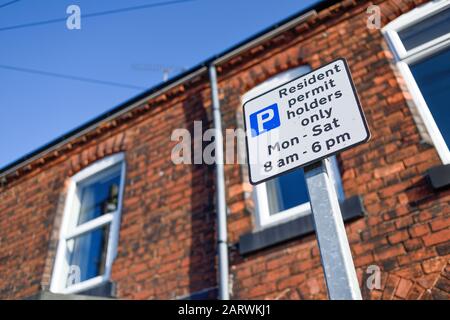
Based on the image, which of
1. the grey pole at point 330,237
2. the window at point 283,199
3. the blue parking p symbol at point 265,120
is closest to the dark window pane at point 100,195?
the window at point 283,199

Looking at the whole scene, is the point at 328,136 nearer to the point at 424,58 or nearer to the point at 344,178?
the point at 344,178

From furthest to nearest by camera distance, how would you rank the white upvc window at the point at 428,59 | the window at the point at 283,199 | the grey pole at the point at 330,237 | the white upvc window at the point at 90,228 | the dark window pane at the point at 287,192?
the white upvc window at the point at 90,228 → the dark window pane at the point at 287,192 → the window at the point at 283,199 → the white upvc window at the point at 428,59 → the grey pole at the point at 330,237

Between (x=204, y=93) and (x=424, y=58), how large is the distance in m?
3.01

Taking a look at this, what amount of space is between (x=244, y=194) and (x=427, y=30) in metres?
2.92

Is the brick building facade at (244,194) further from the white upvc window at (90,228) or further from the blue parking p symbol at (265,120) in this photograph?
the blue parking p symbol at (265,120)

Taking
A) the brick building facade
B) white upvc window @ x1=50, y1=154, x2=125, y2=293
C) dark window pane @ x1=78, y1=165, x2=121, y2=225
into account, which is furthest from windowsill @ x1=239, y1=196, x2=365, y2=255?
dark window pane @ x1=78, y1=165, x2=121, y2=225

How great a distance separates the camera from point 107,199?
21.4ft

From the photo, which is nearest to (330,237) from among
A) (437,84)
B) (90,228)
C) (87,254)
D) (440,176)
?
(440,176)

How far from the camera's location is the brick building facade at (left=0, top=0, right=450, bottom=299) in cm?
347

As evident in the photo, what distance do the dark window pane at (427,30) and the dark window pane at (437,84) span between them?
0.90 ft

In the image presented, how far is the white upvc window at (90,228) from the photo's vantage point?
5.54 meters

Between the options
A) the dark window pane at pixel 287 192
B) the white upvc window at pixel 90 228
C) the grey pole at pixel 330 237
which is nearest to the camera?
the grey pole at pixel 330 237

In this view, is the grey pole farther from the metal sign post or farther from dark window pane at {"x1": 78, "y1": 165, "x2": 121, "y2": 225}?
dark window pane at {"x1": 78, "y1": 165, "x2": 121, "y2": 225}

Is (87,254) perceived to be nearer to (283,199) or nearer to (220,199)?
(220,199)
